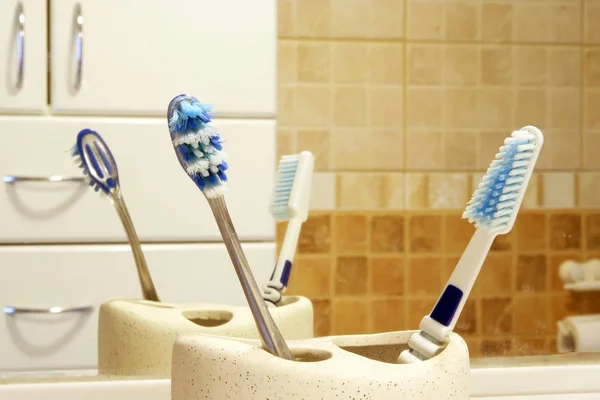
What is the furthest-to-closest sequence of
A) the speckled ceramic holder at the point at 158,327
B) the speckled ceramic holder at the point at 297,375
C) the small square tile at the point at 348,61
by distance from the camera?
the small square tile at the point at 348,61 → the speckled ceramic holder at the point at 158,327 → the speckled ceramic holder at the point at 297,375

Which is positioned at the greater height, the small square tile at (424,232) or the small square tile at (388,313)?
the small square tile at (424,232)

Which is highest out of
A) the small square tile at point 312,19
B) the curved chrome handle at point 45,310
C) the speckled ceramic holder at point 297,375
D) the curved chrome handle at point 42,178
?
the small square tile at point 312,19

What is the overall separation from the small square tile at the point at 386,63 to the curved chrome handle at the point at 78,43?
24 centimetres

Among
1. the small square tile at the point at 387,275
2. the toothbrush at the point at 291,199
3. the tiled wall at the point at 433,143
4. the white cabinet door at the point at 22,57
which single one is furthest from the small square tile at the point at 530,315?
the white cabinet door at the point at 22,57

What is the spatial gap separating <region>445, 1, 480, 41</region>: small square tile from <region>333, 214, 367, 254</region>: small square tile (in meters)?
0.18

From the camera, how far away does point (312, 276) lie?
1.99ft

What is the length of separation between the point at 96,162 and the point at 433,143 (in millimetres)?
281

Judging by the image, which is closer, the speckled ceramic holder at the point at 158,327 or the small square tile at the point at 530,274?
the speckled ceramic holder at the point at 158,327

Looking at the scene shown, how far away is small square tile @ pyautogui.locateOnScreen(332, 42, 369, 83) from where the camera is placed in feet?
2.05

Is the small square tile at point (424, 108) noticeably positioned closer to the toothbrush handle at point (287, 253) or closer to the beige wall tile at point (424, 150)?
the beige wall tile at point (424, 150)

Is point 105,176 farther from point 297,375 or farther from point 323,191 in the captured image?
point 297,375

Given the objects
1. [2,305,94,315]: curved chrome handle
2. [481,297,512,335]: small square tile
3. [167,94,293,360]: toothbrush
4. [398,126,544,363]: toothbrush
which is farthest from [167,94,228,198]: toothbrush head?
[481,297,512,335]: small square tile

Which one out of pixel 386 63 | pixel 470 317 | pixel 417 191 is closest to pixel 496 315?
pixel 470 317

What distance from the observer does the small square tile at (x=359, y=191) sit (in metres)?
0.62
